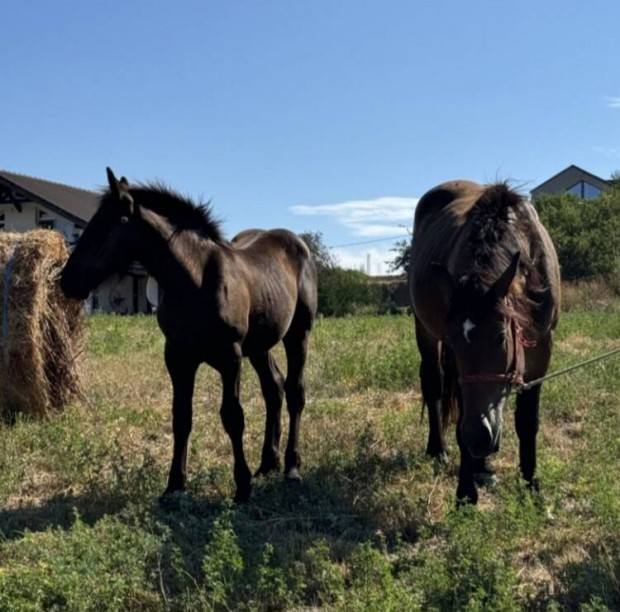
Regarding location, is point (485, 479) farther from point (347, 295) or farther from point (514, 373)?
point (347, 295)

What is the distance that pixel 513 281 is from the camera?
4184 millimetres

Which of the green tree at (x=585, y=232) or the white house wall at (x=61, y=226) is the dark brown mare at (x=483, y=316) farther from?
the green tree at (x=585, y=232)

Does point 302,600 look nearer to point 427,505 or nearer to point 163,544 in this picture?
point 163,544

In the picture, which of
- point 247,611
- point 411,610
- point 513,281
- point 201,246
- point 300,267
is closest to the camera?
point 411,610

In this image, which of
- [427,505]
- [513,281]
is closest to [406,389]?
[427,505]

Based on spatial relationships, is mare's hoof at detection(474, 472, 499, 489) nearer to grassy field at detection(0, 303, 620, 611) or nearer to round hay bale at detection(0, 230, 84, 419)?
grassy field at detection(0, 303, 620, 611)

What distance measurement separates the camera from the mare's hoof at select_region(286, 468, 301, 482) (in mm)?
5234

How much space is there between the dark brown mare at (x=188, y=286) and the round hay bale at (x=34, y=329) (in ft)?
8.60

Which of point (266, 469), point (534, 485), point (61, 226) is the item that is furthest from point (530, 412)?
point (61, 226)

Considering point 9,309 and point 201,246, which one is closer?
point 201,246

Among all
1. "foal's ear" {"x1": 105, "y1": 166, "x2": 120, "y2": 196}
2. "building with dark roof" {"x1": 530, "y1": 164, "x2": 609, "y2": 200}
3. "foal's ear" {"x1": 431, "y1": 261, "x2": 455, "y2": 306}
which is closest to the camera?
"foal's ear" {"x1": 431, "y1": 261, "x2": 455, "y2": 306}

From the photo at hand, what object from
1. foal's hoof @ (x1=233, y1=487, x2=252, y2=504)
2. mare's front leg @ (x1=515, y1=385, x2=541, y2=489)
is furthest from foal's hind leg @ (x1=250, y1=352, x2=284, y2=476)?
mare's front leg @ (x1=515, y1=385, x2=541, y2=489)

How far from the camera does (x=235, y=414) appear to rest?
4863 mm

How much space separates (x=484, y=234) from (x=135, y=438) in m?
3.68
